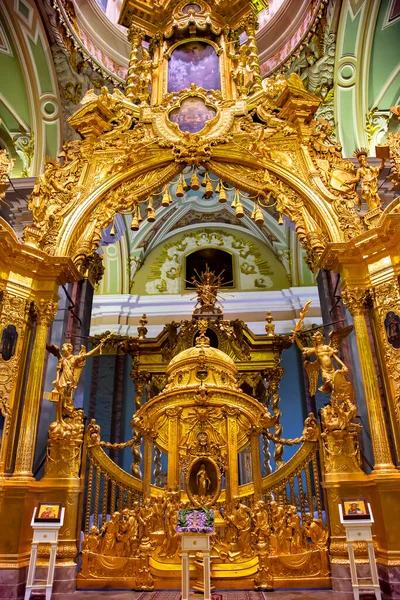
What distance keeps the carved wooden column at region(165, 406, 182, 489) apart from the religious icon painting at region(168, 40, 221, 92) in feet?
21.3

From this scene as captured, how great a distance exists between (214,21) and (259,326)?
7696mm

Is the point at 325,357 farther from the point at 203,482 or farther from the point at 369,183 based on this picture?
the point at 369,183

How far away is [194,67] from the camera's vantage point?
10.3m

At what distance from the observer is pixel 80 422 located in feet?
21.4

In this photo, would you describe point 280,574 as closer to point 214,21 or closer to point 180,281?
point 180,281

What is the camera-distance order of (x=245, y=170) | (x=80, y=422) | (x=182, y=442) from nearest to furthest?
(x=80, y=422)
(x=182, y=442)
(x=245, y=170)

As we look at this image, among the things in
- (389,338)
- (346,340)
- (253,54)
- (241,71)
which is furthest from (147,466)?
(253,54)

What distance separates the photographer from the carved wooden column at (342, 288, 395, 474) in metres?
5.89

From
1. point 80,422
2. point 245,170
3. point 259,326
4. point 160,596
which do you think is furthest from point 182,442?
point 259,326

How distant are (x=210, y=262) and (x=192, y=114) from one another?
6645 mm

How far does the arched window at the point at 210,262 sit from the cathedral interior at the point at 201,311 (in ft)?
3.38

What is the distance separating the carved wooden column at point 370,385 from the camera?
19.3 ft

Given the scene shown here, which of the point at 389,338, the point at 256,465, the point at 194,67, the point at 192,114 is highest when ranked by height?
the point at 194,67

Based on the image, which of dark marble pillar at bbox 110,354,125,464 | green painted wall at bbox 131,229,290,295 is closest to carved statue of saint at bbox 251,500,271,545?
dark marble pillar at bbox 110,354,125,464
